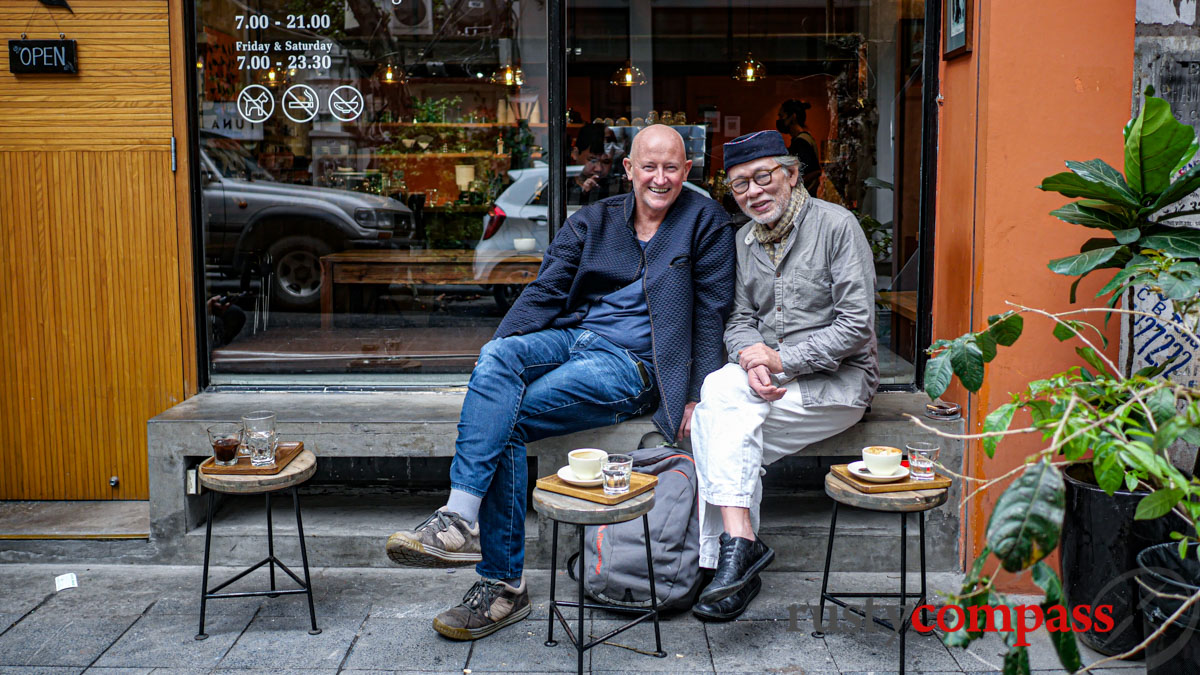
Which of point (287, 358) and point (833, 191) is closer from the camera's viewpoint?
point (287, 358)

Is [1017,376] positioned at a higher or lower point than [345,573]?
higher

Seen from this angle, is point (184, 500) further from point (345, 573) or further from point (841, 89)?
point (841, 89)

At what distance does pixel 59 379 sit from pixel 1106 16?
14.0 feet

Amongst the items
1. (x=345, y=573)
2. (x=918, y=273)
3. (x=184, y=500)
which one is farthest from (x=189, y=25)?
(x=918, y=273)

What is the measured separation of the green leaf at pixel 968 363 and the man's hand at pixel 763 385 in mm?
776

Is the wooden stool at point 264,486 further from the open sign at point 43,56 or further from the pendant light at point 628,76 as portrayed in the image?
the pendant light at point 628,76

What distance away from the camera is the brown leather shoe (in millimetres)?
3160

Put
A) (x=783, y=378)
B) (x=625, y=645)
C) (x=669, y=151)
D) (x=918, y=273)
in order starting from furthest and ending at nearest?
(x=918, y=273), (x=669, y=151), (x=783, y=378), (x=625, y=645)

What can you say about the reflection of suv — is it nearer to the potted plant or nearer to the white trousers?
the white trousers

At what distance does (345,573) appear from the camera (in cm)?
375

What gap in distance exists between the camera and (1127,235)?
9.59 ft

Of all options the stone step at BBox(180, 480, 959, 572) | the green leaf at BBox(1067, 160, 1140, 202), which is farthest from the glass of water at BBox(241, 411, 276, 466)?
the green leaf at BBox(1067, 160, 1140, 202)

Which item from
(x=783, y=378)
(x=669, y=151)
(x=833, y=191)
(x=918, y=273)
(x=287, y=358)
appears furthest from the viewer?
(x=833, y=191)

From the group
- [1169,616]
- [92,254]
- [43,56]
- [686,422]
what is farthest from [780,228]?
[43,56]
